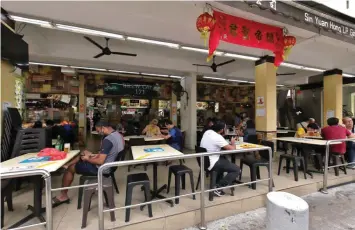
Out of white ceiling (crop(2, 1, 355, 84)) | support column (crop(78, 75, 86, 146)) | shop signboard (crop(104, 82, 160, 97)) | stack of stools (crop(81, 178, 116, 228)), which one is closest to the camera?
stack of stools (crop(81, 178, 116, 228))

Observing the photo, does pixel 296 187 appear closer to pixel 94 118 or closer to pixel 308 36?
pixel 308 36

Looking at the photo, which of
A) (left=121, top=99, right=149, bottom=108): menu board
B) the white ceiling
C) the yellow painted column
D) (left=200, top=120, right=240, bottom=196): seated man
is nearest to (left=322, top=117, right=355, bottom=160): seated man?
the white ceiling

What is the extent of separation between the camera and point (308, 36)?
4.70 meters

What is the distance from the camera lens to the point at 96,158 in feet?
9.80

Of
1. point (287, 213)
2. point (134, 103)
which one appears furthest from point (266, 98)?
point (134, 103)

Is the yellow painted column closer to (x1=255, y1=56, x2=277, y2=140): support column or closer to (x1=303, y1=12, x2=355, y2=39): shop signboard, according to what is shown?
(x1=255, y1=56, x2=277, y2=140): support column

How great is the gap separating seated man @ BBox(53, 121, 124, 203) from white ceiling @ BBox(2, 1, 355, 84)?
88.5 inches

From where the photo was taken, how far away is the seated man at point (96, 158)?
3.01m

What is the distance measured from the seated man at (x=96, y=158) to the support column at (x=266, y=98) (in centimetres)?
475

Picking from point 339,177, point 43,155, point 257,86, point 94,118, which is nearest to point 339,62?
point 257,86

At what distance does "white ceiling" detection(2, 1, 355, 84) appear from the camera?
363 cm

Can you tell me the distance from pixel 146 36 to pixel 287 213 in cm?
443

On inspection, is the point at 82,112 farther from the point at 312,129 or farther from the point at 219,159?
the point at 312,129

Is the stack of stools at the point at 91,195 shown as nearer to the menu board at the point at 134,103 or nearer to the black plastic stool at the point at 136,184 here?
the black plastic stool at the point at 136,184
